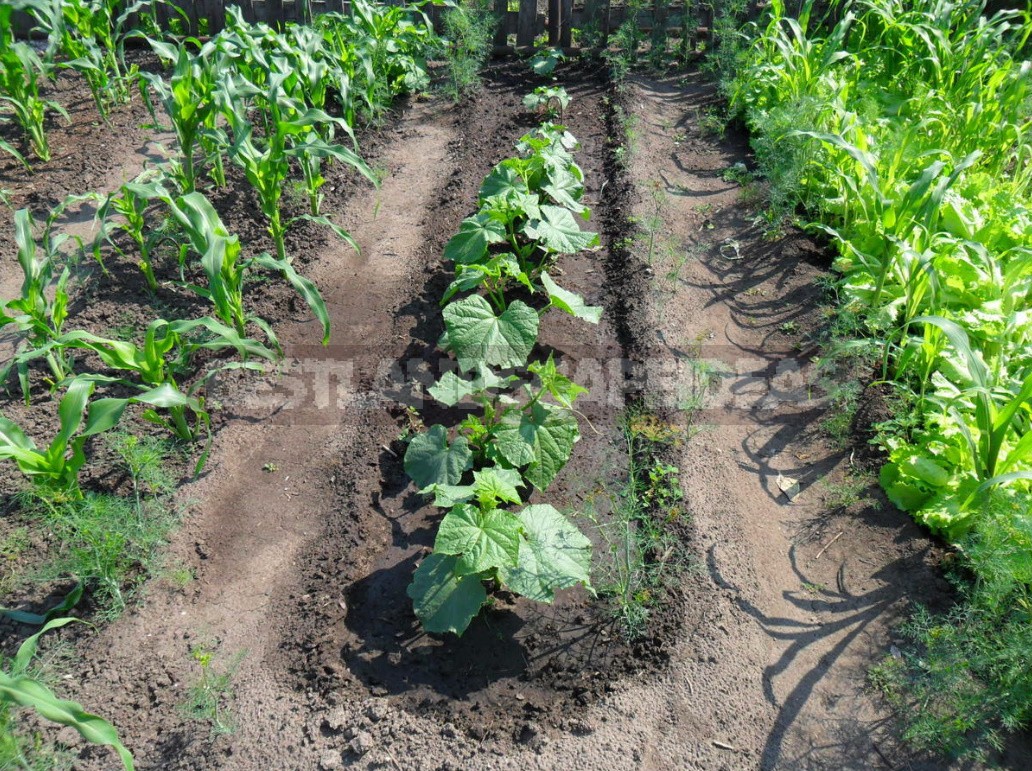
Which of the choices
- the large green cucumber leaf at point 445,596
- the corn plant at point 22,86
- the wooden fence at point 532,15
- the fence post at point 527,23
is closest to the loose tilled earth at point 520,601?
the large green cucumber leaf at point 445,596

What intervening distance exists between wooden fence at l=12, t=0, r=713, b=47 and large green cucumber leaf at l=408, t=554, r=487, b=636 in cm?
638

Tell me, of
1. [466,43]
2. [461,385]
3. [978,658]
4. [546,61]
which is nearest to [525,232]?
[461,385]

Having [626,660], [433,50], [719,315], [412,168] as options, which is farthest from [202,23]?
[626,660]

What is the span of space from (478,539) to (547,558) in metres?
0.29

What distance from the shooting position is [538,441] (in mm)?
3484

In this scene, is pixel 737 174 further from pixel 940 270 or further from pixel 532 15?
pixel 532 15

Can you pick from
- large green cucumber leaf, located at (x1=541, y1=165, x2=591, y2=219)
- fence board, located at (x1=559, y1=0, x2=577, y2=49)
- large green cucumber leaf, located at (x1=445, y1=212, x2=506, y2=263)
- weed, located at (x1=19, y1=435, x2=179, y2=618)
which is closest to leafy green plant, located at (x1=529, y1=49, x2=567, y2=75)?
fence board, located at (x1=559, y1=0, x2=577, y2=49)

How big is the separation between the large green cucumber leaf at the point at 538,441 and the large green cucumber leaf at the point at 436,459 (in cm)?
17

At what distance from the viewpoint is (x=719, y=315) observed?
4.61m

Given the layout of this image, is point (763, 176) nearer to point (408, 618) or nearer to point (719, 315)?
point (719, 315)

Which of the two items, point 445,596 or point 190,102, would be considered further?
point 190,102

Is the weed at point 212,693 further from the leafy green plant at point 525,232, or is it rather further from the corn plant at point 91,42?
the corn plant at point 91,42

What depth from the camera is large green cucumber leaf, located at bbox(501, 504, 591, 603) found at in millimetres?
2928

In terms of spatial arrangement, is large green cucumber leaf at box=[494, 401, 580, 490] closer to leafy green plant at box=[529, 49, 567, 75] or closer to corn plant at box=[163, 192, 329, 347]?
corn plant at box=[163, 192, 329, 347]
